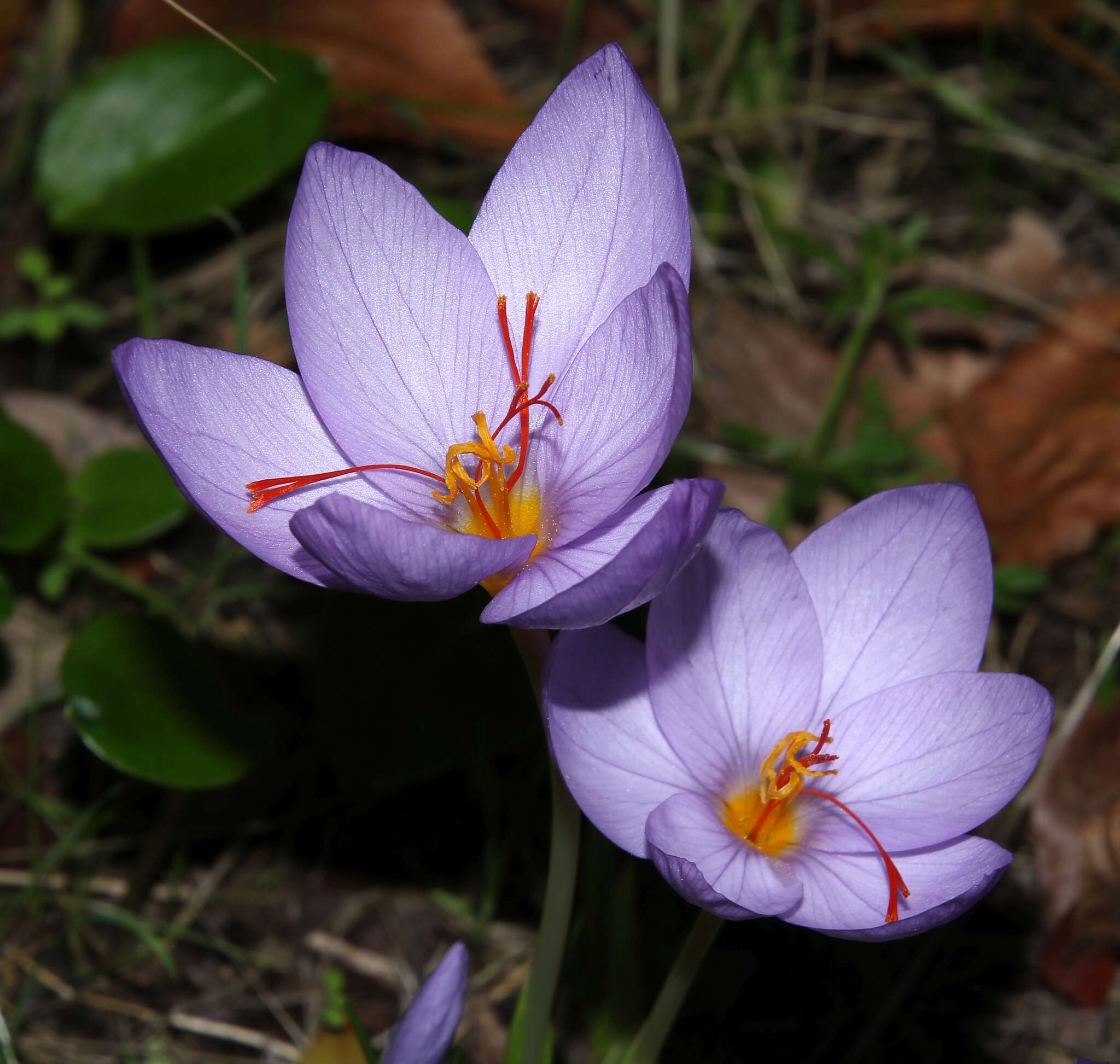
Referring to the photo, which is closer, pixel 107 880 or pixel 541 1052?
pixel 541 1052

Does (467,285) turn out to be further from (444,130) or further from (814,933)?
(444,130)

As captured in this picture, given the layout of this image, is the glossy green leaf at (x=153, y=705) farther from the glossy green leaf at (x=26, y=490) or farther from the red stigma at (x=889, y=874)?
the red stigma at (x=889, y=874)

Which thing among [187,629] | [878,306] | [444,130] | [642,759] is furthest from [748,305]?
[642,759]

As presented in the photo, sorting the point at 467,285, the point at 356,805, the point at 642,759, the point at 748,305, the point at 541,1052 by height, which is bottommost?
the point at 356,805

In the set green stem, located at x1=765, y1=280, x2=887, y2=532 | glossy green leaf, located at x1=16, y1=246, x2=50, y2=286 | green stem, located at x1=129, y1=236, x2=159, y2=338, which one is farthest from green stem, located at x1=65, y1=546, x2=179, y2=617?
green stem, located at x1=765, y1=280, x2=887, y2=532

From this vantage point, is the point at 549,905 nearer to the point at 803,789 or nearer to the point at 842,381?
the point at 803,789

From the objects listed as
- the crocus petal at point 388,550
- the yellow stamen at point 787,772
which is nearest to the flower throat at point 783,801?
the yellow stamen at point 787,772
